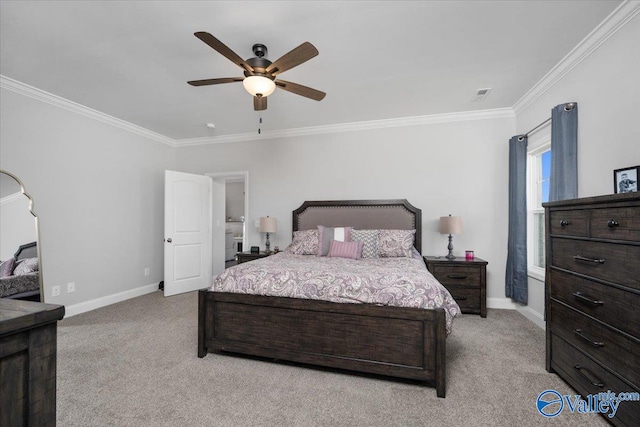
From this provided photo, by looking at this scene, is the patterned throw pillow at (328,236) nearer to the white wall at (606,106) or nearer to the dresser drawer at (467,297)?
the dresser drawer at (467,297)

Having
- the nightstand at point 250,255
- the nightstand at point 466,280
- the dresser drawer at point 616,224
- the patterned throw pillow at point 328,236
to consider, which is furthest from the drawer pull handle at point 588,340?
the nightstand at point 250,255

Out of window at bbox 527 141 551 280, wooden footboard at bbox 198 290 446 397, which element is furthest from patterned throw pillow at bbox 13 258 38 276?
window at bbox 527 141 551 280

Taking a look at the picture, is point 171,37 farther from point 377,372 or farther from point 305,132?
point 377,372

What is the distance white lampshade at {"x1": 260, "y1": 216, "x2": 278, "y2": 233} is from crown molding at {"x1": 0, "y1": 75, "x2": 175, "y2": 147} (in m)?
2.38

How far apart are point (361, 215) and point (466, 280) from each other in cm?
159

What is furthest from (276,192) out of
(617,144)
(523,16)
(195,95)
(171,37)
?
(617,144)

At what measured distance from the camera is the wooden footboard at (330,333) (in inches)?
78.2

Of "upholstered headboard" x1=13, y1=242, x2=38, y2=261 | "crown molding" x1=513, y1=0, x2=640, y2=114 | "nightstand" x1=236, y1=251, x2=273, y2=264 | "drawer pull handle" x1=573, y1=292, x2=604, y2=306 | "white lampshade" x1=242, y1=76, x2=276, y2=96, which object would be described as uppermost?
"crown molding" x1=513, y1=0, x2=640, y2=114

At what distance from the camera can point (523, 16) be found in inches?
82.6

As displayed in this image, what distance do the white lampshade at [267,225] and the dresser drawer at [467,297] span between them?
2.58 m

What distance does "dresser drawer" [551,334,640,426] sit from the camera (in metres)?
1.49

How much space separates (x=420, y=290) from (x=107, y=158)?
4.40 m

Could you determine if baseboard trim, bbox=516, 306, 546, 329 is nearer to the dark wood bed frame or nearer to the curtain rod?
the dark wood bed frame

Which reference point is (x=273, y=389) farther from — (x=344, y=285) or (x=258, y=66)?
(x=258, y=66)
